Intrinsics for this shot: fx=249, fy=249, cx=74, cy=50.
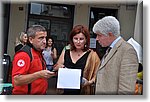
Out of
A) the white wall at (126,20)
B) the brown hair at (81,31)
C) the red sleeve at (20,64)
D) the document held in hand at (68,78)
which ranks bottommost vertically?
the document held in hand at (68,78)

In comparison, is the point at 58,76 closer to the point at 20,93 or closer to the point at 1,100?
the point at 20,93

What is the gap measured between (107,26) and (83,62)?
18.0 inches

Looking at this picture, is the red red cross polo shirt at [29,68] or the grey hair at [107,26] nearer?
the grey hair at [107,26]

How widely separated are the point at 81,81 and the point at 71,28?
0.53 meters

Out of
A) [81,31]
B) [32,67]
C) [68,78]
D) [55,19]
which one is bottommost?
[68,78]

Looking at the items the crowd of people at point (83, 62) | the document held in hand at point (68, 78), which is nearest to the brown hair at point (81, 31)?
the crowd of people at point (83, 62)

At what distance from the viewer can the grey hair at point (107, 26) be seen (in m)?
2.23

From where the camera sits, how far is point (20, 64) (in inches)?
92.6

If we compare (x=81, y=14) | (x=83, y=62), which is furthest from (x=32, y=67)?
(x=81, y=14)

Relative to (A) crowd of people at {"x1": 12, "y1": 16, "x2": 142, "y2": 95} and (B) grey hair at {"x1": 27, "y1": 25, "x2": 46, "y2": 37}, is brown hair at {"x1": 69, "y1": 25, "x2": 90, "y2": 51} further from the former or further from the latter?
(B) grey hair at {"x1": 27, "y1": 25, "x2": 46, "y2": 37}

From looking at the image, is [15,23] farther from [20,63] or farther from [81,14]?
[81,14]

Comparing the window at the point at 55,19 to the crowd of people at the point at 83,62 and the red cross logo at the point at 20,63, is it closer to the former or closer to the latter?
the crowd of people at the point at 83,62

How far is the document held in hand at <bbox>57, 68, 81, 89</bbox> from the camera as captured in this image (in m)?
2.44

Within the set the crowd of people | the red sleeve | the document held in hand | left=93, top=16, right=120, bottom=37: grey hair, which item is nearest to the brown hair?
the crowd of people
